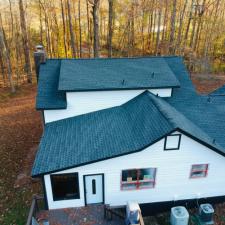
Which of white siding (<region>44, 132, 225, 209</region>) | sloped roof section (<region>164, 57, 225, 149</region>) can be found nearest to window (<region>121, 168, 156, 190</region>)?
white siding (<region>44, 132, 225, 209</region>)

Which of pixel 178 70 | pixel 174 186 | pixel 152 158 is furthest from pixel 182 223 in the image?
pixel 178 70

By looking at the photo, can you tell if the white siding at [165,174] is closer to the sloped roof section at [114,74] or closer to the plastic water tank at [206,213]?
the plastic water tank at [206,213]

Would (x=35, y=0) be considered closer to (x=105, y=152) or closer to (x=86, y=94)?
(x=86, y=94)

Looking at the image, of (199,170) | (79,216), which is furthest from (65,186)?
(199,170)

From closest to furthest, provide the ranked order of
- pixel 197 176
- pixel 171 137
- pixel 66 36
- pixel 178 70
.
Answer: pixel 171 137 < pixel 197 176 < pixel 178 70 < pixel 66 36

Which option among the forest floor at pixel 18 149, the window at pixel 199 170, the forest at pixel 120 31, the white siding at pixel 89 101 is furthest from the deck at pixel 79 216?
the forest at pixel 120 31

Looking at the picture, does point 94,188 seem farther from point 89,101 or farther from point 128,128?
point 89,101

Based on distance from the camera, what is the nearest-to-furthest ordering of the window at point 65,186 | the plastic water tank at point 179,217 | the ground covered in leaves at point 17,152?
the window at point 65,186, the plastic water tank at point 179,217, the ground covered in leaves at point 17,152
